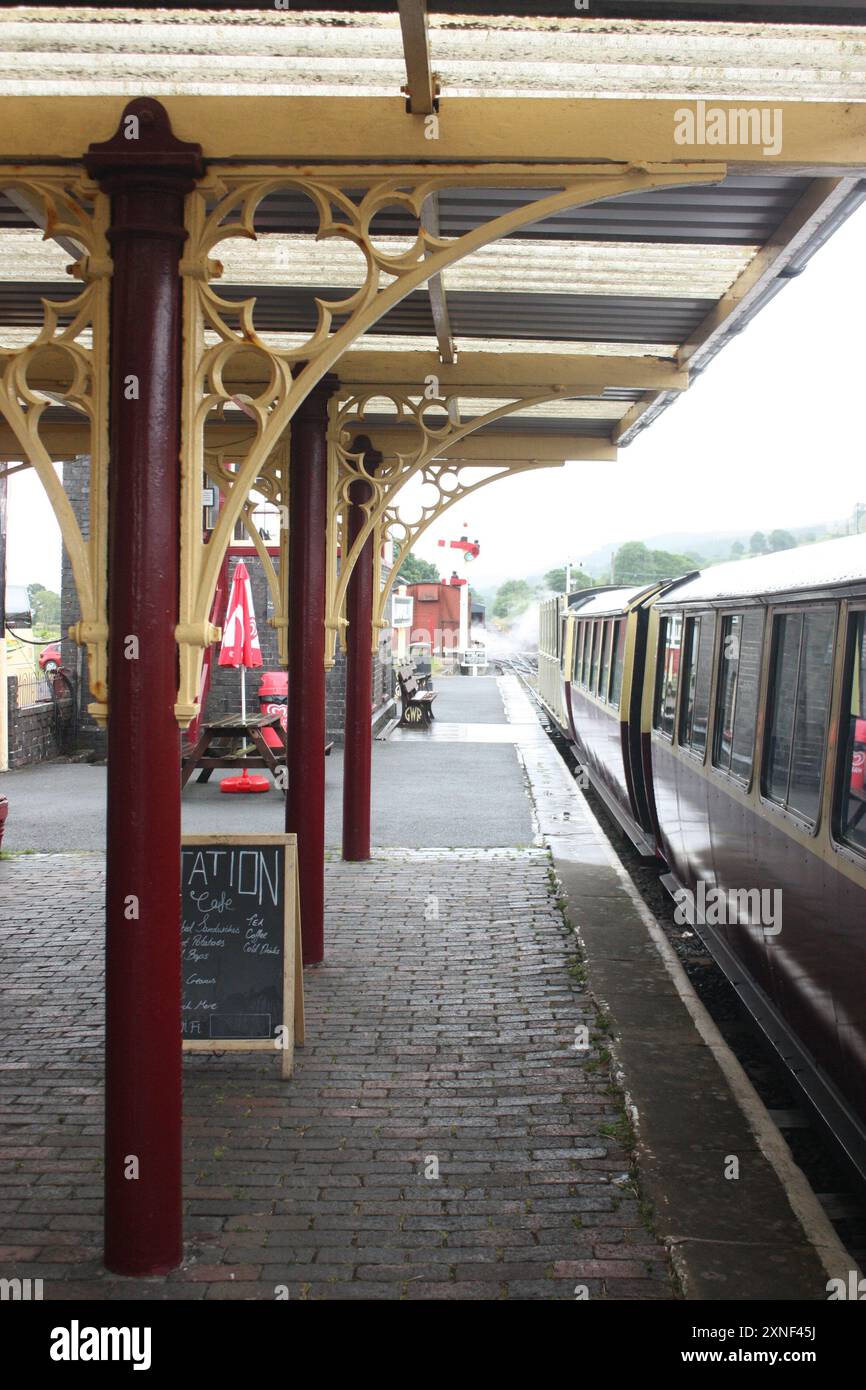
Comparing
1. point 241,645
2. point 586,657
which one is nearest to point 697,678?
point 241,645

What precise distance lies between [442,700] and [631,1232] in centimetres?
2632

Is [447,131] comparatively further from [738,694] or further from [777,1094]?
[777,1094]

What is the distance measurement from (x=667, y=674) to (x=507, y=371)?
120 inches

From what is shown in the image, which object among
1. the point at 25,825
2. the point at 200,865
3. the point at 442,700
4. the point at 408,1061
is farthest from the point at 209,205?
the point at 442,700

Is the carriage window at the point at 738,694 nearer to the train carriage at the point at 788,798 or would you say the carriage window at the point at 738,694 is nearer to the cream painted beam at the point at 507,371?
the train carriage at the point at 788,798

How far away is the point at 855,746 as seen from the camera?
4.44 m

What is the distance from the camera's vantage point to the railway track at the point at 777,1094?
14.5ft

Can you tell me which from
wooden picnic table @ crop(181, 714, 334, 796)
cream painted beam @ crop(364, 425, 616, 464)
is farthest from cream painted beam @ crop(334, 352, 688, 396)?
wooden picnic table @ crop(181, 714, 334, 796)

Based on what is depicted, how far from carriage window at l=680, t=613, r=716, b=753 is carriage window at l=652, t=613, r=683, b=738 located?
0.34 metres

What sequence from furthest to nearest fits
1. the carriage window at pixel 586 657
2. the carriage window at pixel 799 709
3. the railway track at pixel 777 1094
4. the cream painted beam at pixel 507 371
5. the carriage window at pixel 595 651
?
1. the carriage window at pixel 586 657
2. the carriage window at pixel 595 651
3. the cream painted beam at pixel 507 371
4. the carriage window at pixel 799 709
5. the railway track at pixel 777 1094

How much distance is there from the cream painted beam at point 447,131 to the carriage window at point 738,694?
9.29 ft

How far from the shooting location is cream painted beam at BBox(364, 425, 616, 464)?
10062mm

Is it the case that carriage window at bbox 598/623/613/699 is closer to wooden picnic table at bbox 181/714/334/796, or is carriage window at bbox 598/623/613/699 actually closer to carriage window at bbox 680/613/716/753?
wooden picnic table at bbox 181/714/334/796

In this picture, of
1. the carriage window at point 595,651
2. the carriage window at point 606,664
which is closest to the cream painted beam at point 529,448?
the carriage window at point 606,664
